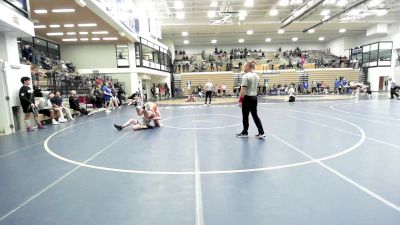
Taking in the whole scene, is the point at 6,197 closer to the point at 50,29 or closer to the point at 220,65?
the point at 50,29

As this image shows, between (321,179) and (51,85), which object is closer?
(321,179)

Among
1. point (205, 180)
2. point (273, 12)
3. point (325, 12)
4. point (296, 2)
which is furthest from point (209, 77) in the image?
point (205, 180)

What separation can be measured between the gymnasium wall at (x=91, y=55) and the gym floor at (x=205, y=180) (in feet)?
56.7

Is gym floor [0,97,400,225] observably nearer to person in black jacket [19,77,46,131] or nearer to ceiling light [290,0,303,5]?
person in black jacket [19,77,46,131]

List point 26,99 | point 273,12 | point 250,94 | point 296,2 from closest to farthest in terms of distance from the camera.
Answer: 1. point 250,94
2. point 26,99
3. point 296,2
4. point 273,12

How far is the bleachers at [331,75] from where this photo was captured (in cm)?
3338

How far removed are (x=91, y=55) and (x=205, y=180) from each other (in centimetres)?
2206

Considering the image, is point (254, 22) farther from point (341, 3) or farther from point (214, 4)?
point (341, 3)

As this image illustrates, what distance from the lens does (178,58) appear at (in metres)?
38.5

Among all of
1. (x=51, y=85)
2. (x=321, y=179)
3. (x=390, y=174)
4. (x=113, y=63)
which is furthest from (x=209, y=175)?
(x=113, y=63)

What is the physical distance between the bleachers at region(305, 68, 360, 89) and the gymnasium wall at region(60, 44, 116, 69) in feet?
80.6

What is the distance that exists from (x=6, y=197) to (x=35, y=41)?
20394 mm

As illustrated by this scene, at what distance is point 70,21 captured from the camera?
15.1 m

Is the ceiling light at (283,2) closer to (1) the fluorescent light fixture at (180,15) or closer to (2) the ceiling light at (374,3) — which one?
(2) the ceiling light at (374,3)
